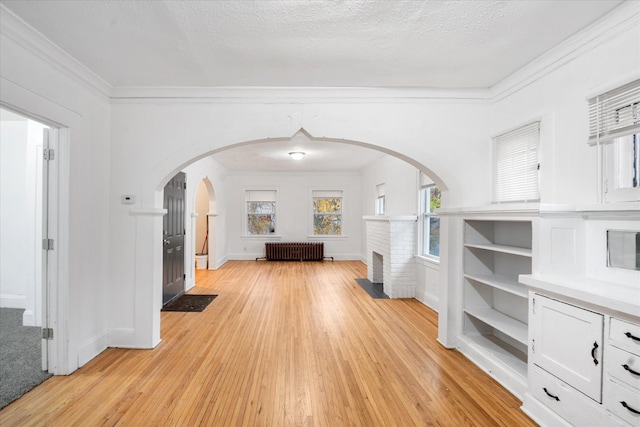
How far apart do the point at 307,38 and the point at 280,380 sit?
283 centimetres

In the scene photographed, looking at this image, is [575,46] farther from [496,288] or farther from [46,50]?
[46,50]

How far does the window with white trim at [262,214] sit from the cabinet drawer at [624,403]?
8.19 m

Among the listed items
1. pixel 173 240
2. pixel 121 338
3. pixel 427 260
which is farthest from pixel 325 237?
pixel 121 338

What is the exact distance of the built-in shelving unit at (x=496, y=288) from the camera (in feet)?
8.73

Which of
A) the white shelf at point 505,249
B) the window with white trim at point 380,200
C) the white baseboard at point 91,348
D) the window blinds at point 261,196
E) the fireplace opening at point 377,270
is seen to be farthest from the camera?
the window blinds at point 261,196

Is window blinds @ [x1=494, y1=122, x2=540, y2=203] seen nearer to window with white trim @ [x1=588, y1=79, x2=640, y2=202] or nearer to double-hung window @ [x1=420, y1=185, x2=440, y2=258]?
window with white trim @ [x1=588, y1=79, x2=640, y2=202]

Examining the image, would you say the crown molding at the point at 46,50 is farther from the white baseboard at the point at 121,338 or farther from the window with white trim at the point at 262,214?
the window with white trim at the point at 262,214

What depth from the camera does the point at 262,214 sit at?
362 inches

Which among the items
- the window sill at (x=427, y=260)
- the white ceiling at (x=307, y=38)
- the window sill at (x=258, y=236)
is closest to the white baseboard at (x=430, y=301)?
the window sill at (x=427, y=260)

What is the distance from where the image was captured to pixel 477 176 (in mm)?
3211

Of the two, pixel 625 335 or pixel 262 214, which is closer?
pixel 625 335

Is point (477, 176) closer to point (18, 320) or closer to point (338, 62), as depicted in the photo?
point (338, 62)

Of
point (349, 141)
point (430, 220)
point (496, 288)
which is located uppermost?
point (349, 141)

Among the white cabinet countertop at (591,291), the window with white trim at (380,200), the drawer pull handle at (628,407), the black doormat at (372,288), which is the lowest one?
the black doormat at (372,288)
